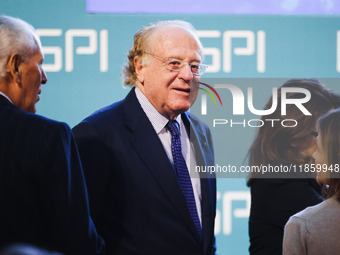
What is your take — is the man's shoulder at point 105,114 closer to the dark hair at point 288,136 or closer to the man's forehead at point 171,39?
the man's forehead at point 171,39

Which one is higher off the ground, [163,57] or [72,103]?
[163,57]

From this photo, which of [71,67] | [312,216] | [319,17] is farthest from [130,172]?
[319,17]

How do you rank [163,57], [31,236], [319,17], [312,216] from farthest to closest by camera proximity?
[319,17], [163,57], [312,216], [31,236]

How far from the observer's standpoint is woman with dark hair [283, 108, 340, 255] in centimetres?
169

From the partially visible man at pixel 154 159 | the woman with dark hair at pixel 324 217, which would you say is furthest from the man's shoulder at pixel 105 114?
the woman with dark hair at pixel 324 217

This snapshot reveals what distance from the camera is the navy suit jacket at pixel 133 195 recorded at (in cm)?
189

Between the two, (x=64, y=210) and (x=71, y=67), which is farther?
(x=71, y=67)

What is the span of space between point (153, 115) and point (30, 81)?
701 mm

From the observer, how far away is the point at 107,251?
74.0 inches

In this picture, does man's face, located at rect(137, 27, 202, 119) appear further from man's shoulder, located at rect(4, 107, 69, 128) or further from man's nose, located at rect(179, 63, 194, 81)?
man's shoulder, located at rect(4, 107, 69, 128)

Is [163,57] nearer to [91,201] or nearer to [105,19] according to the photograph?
[91,201]

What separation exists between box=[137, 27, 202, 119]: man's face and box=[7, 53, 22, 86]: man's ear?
0.75 metres

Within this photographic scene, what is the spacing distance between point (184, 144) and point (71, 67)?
1.31m

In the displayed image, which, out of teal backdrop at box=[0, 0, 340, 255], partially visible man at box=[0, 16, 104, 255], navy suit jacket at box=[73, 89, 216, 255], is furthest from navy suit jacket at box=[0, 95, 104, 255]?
teal backdrop at box=[0, 0, 340, 255]
